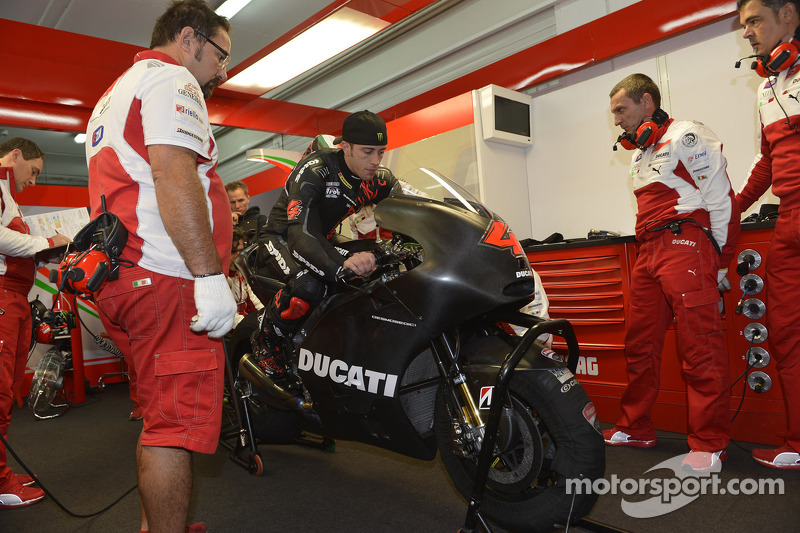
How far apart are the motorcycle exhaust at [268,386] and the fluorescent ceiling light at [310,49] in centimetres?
343

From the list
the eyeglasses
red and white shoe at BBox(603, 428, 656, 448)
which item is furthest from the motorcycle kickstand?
red and white shoe at BBox(603, 428, 656, 448)

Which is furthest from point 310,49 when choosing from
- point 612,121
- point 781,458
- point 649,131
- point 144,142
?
point 781,458

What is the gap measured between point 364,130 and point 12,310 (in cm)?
196

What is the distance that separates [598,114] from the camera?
431 cm

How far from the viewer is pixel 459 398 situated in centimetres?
161

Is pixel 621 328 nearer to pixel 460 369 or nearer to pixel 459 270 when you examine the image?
pixel 460 369

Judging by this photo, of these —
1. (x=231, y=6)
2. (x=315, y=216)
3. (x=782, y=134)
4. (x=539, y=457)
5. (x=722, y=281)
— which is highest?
(x=231, y=6)

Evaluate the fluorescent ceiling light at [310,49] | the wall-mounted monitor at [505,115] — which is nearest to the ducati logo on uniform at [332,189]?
the wall-mounted monitor at [505,115]

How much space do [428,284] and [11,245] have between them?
7.23ft


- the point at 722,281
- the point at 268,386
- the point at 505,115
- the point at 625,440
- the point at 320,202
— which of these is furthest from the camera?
the point at 505,115

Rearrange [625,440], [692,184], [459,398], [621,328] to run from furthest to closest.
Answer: [621,328]
[625,440]
[692,184]
[459,398]

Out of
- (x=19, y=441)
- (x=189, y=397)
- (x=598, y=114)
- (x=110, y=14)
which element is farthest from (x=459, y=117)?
(x=110, y=14)

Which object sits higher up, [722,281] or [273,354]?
[722,281]

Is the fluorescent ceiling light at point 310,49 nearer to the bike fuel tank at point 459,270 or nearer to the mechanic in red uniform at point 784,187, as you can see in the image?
the mechanic in red uniform at point 784,187
